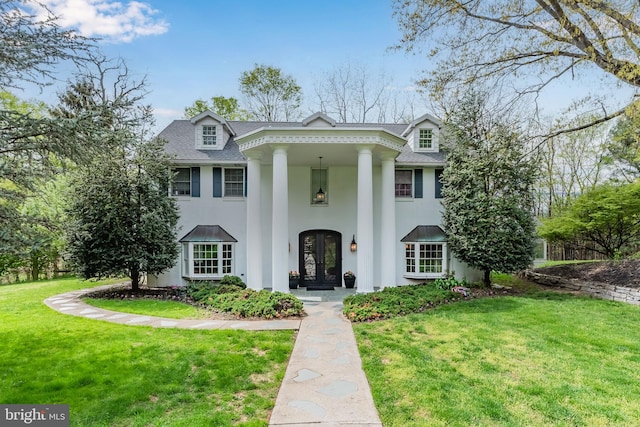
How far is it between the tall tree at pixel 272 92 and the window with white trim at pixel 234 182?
522 inches

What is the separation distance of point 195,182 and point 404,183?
7.98 meters

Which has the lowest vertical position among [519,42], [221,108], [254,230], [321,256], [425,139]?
[321,256]

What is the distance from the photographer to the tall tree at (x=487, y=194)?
414 inches

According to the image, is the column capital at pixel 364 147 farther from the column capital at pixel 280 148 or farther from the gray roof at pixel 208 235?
the gray roof at pixel 208 235

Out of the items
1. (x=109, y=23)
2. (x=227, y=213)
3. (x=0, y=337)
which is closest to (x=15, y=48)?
(x=109, y=23)

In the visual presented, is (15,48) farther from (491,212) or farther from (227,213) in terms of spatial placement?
(491,212)

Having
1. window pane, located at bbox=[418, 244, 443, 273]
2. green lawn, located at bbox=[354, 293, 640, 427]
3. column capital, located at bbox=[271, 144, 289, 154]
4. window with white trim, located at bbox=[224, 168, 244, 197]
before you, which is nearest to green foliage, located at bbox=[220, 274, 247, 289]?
window with white trim, located at bbox=[224, 168, 244, 197]

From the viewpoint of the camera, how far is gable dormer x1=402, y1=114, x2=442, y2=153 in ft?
41.8

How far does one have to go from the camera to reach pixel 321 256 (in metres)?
12.3

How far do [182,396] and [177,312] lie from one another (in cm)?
477

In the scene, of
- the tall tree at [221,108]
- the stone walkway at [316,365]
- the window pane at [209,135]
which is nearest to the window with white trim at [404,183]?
the stone walkway at [316,365]

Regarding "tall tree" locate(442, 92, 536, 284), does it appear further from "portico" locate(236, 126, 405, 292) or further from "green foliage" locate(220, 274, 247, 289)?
"green foliage" locate(220, 274, 247, 289)

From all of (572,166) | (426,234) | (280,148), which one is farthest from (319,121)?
(572,166)

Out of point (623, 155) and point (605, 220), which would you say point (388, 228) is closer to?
point (605, 220)
